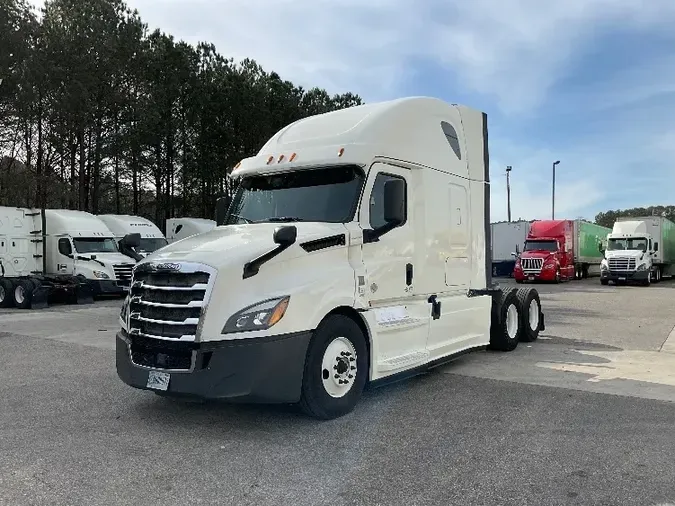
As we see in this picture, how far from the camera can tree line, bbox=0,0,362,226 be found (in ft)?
89.4

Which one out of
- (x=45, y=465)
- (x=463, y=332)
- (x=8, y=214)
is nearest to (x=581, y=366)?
(x=463, y=332)

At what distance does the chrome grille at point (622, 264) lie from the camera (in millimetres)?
29609

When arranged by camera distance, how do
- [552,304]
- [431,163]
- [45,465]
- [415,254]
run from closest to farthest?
[45,465]
[415,254]
[431,163]
[552,304]

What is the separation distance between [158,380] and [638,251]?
30468mm

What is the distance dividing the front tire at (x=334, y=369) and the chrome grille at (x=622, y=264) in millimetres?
27558

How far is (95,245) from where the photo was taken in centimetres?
2138

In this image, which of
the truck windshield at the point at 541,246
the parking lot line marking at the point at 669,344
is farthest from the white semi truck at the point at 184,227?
the parking lot line marking at the point at 669,344

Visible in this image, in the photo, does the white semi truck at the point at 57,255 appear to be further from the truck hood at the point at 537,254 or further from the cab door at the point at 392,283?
the truck hood at the point at 537,254

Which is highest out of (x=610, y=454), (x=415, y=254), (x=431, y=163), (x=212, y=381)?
(x=431, y=163)

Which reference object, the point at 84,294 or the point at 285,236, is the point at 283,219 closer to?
the point at 285,236

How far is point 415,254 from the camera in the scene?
266 inches

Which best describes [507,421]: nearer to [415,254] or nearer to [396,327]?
[396,327]

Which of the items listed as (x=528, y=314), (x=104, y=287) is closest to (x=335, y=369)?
(x=528, y=314)

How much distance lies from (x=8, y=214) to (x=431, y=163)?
17906 millimetres
